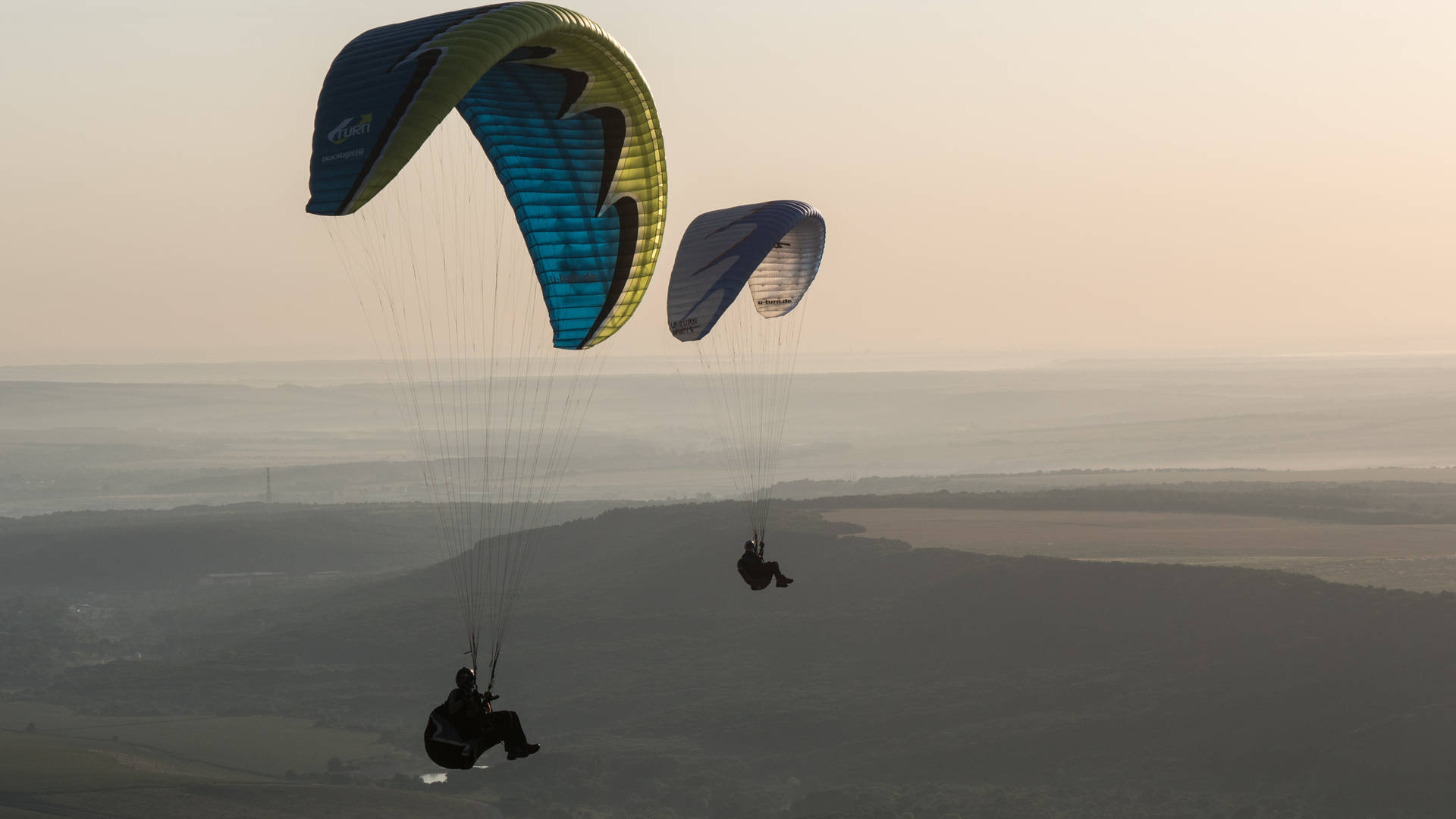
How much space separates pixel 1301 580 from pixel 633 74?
2770 inches

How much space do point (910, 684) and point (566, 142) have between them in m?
69.8

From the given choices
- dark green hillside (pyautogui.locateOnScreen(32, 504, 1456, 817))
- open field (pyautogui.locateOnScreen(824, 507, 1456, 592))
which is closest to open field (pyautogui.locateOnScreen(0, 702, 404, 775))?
dark green hillside (pyautogui.locateOnScreen(32, 504, 1456, 817))

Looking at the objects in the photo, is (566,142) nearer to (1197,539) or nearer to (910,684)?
(910,684)

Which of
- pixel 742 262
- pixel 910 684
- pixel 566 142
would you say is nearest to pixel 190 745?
pixel 910 684

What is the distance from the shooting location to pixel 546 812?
248 ft

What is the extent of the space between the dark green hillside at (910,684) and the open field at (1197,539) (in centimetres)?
667

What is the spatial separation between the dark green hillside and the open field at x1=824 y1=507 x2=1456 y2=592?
6.67 metres

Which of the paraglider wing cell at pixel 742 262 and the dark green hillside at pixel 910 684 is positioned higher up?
the paraglider wing cell at pixel 742 262

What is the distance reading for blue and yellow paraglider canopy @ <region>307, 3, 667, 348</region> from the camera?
20.2 metres

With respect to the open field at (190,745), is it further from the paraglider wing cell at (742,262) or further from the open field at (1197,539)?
the paraglider wing cell at (742,262)

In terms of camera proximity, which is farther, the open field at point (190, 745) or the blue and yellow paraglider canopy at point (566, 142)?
the open field at point (190, 745)

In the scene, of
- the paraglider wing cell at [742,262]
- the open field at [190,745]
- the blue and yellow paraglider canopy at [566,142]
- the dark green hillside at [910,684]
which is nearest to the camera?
the blue and yellow paraglider canopy at [566,142]

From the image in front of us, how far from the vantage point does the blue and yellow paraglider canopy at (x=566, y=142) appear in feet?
66.3

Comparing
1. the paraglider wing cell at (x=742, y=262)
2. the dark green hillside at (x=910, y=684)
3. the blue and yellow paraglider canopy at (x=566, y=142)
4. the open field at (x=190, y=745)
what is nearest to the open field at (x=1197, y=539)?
the dark green hillside at (x=910, y=684)
